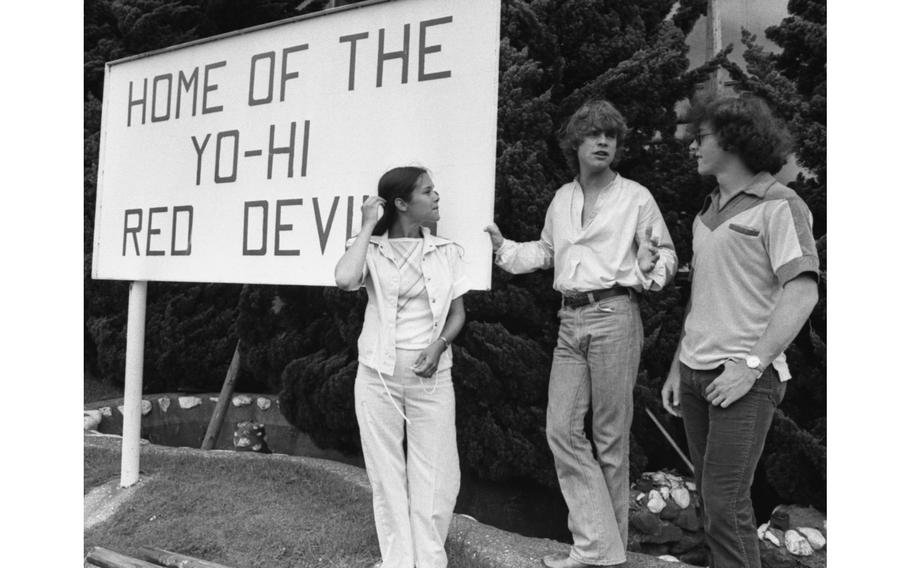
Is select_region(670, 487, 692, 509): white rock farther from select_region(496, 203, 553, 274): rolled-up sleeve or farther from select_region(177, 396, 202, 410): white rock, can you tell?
select_region(177, 396, 202, 410): white rock

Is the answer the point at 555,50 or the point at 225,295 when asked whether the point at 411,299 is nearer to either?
the point at 555,50

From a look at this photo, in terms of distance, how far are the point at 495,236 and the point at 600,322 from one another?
1.82 feet

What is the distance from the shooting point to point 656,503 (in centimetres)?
361

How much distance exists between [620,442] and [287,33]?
A: 8.24ft

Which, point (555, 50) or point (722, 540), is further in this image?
point (555, 50)

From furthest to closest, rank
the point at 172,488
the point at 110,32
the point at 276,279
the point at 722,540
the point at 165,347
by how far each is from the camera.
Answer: the point at 110,32 < the point at 165,347 < the point at 172,488 < the point at 276,279 < the point at 722,540

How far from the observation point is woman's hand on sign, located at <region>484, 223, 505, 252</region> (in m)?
2.95

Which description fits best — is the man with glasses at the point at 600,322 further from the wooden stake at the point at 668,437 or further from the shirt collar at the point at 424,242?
the wooden stake at the point at 668,437

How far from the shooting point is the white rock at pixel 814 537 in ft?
10.5

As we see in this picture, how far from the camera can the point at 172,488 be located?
427 cm

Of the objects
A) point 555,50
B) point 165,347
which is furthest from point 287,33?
point 165,347

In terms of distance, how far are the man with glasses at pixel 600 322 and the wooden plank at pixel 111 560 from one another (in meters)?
1.79

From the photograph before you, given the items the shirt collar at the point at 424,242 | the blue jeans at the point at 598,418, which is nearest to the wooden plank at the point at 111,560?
the shirt collar at the point at 424,242

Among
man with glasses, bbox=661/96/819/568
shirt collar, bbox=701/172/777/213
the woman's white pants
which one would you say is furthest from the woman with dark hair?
shirt collar, bbox=701/172/777/213
